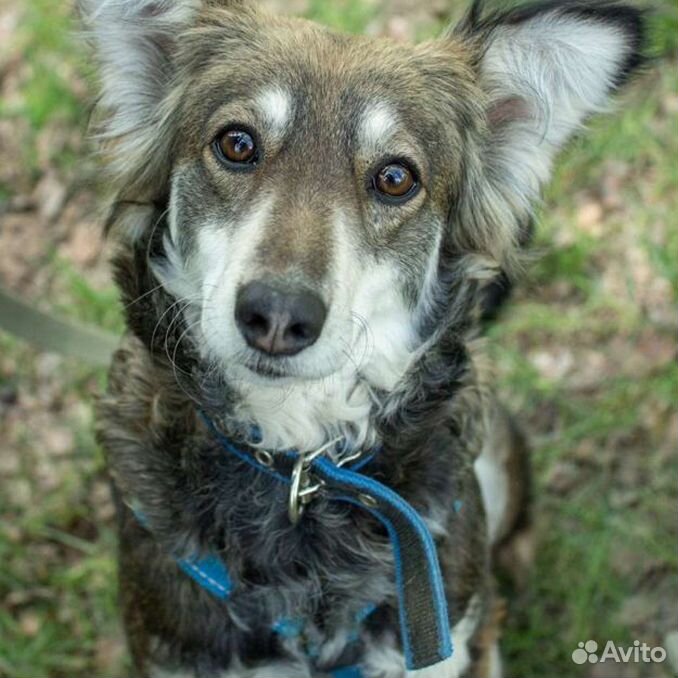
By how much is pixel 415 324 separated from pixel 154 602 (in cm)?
110

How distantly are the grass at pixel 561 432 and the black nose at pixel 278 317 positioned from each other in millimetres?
1631

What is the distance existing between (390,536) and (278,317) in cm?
73

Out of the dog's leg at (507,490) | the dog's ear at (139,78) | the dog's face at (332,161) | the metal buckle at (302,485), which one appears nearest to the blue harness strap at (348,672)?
the metal buckle at (302,485)

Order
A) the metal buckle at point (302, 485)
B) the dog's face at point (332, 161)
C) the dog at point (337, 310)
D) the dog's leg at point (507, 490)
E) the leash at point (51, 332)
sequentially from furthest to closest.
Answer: the dog's leg at point (507, 490) < the leash at point (51, 332) < the metal buckle at point (302, 485) < the dog at point (337, 310) < the dog's face at point (332, 161)

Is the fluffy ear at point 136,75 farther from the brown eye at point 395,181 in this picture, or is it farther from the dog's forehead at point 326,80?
the brown eye at point 395,181

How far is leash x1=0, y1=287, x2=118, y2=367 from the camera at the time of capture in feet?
12.2

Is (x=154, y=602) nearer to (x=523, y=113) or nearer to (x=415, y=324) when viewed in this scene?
(x=415, y=324)

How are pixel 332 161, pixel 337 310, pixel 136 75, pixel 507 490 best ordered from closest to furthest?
pixel 337 310 < pixel 332 161 < pixel 136 75 < pixel 507 490

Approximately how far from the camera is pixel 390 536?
9.23 ft

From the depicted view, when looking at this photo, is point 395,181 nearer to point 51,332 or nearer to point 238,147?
point 238,147

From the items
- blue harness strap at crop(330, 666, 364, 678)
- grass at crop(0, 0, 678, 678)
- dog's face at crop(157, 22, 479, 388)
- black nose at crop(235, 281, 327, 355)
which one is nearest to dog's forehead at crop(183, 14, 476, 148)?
dog's face at crop(157, 22, 479, 388)

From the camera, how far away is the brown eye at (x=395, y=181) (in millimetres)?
2740

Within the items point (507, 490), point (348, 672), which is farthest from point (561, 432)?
point (348, 672)

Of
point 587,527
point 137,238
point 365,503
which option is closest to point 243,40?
point 137,238
